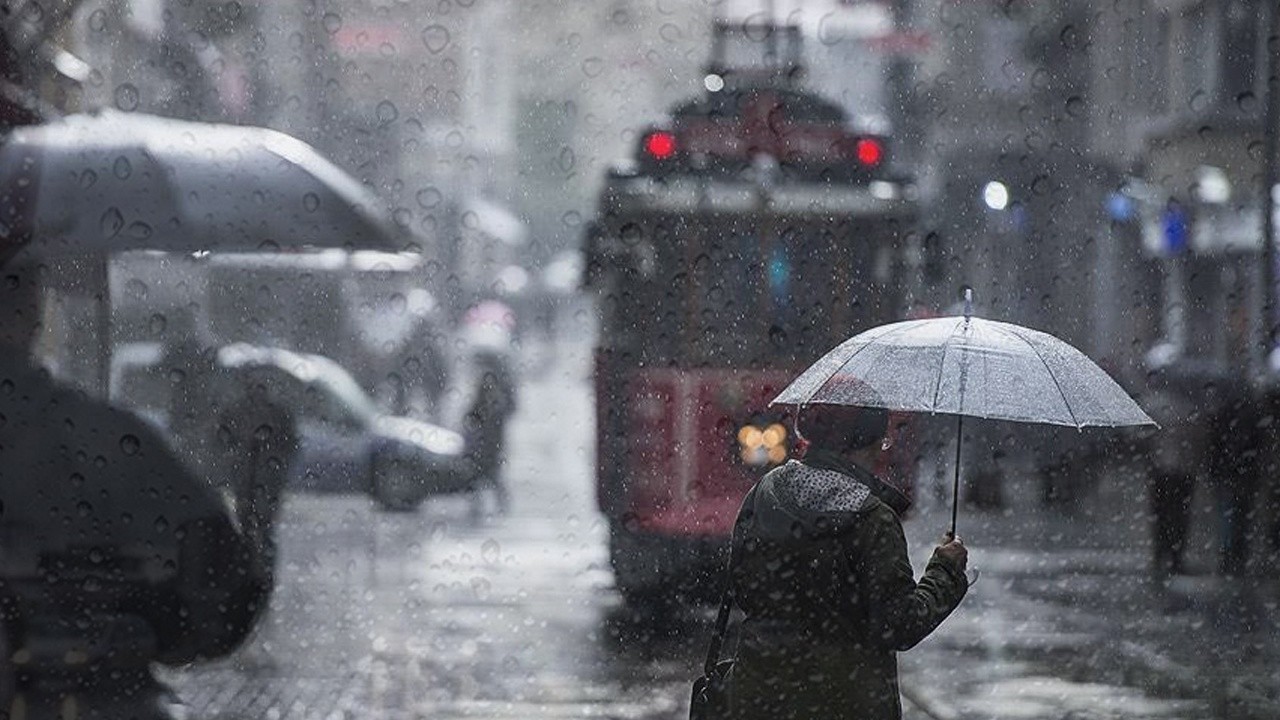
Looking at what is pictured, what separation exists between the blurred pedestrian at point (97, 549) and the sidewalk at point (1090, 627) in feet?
8.18

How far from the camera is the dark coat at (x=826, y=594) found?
3.46m

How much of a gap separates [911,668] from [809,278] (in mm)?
1624

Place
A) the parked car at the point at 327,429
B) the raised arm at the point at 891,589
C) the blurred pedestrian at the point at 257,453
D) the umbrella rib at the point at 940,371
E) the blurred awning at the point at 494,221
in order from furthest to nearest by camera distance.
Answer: the blurred pedestrian at the point at 257,453
the parked car at the point at 327,429
the blurred awning at the point at 494,221
the umbrella rib at the point at 940,371
the raised arm at the point at 891,589

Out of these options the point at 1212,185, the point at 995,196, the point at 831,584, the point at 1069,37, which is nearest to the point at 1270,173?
the point at 1212,185

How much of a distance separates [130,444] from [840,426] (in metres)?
3.32

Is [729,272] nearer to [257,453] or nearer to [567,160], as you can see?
[567,160]

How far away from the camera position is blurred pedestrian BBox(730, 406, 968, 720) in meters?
3.46

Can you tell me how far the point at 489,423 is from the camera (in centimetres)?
1121

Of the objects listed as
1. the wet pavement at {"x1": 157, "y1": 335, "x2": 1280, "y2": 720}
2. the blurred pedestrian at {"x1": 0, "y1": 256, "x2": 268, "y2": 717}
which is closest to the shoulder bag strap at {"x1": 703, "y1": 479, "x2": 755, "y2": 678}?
the blurred pedestrian at {"x1": 0, "y1": 256, "x2": 268, "y2": 717}

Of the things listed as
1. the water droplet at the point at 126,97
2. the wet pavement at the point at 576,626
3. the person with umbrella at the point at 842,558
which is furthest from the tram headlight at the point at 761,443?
the person with umbrella at the point at 842,558

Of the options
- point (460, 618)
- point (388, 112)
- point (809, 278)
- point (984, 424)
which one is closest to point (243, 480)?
point (460, 618)

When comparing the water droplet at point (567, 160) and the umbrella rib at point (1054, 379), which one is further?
the water droplet at point (567, 160)

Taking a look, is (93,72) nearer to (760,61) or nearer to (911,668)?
(760,61)

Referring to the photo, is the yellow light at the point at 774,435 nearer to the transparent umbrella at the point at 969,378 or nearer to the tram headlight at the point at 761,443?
the tram headlight at the point at 761,443
